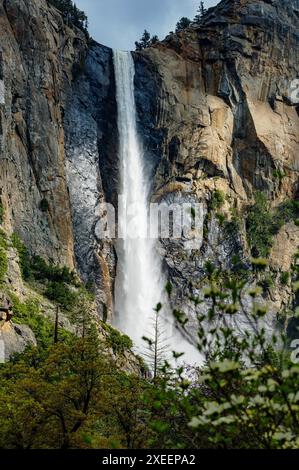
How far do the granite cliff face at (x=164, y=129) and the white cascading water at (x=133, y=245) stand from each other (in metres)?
0.79

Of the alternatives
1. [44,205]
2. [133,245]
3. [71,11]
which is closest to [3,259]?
[44,205]

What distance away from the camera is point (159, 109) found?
52.7 meters

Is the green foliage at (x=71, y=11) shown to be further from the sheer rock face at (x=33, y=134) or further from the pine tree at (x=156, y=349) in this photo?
the pine tree at (x=156, y=349)

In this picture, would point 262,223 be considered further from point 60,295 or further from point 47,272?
point 60,295

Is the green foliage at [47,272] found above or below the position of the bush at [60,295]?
above

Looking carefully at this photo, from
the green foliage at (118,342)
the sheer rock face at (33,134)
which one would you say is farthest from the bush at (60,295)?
the sheer rock face at (33,134)

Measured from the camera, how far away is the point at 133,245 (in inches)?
1898

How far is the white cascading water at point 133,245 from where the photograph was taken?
45656mm

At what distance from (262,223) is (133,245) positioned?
1266 cm

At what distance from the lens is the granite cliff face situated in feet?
134

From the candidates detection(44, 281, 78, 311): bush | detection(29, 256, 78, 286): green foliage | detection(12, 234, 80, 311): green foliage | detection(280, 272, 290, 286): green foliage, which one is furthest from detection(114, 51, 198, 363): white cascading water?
detection(280, 272, 290, 286): green foliage

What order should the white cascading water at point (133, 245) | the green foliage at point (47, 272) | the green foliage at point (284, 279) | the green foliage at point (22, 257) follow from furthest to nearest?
the green foliage at point (284, 279) → the white cascading water at point (133, 245) → the green foliage at point (47, 272) → the green foliage at point (22, 257)

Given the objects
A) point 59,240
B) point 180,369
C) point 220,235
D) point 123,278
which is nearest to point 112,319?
point 123,278

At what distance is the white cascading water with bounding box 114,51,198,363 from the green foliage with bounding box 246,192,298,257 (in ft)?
31.4
